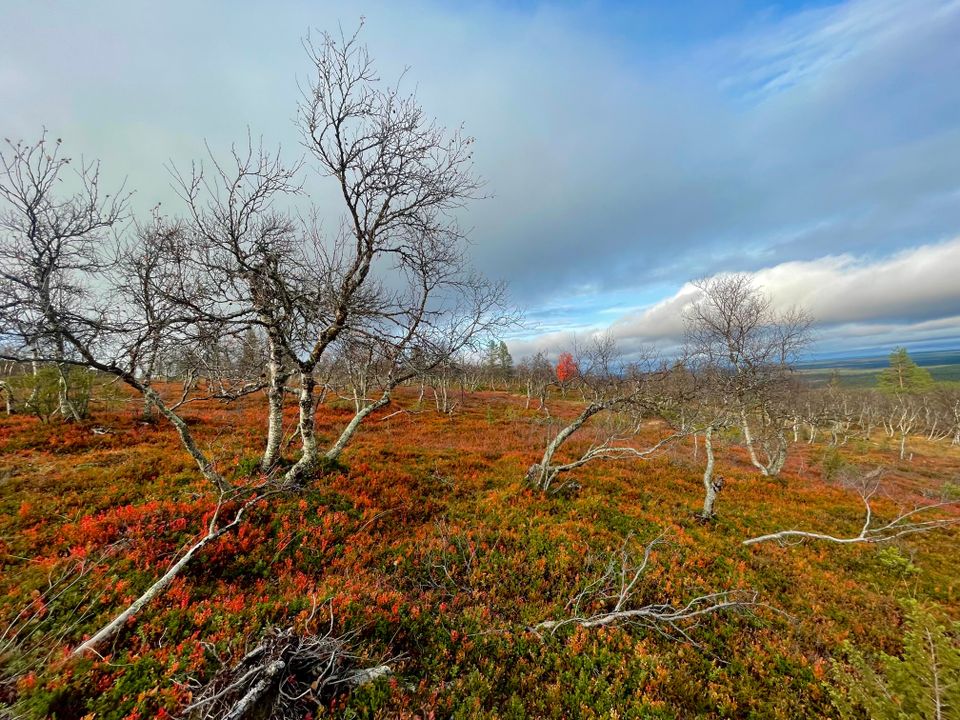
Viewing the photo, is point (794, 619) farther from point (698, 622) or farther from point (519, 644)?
point (519, 644)

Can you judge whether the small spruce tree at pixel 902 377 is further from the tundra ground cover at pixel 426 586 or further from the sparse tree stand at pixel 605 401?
the sparse tree stand at pixel 605 401

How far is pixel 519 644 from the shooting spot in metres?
5.27

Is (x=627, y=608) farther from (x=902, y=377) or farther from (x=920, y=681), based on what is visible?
(x=902, y=377)

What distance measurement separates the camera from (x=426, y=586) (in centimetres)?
662

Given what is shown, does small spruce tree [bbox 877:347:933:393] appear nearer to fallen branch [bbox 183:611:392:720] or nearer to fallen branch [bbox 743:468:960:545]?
fallen branch [bbox 743:468:960:545]

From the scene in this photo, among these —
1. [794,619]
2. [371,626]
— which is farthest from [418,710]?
[794,619]

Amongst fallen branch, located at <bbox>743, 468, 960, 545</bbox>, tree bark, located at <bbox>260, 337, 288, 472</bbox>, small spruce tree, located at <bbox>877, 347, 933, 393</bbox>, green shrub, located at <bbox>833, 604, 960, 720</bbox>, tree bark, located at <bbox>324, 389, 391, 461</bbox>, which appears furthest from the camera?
small spruce tree, located at <bbox>877, 347, 933, 393</bbox>

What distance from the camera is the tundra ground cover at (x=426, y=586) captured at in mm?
4156

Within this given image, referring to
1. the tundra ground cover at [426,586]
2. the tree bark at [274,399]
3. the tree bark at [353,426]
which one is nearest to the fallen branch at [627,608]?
the tundra ground cover at [426,586]

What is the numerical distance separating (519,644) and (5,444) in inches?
661

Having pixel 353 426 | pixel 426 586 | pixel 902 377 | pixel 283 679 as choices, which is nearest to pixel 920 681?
pixel 426 586

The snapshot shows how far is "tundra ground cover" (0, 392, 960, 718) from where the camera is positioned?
13.6ft

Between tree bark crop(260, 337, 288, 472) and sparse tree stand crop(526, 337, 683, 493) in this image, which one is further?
sparse tree stand crop(526, 337, 683, 493)

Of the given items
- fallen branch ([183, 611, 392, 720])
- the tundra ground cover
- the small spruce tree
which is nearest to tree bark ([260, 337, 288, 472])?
the tundra ground cover
